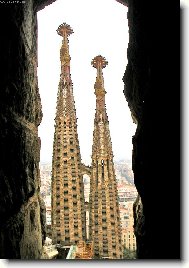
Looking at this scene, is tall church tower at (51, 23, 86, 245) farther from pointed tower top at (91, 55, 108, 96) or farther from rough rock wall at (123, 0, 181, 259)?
rough rock wall at (123, 0, 181, 259)

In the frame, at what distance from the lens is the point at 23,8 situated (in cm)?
171

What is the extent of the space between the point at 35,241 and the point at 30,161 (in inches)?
16.5

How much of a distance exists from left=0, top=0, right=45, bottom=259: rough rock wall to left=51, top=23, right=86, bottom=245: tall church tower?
2501cm

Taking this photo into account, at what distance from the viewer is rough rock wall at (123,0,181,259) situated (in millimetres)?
1394

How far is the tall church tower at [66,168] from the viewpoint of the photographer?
26.5 metres

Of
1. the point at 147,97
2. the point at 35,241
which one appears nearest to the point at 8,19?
the point at 147,97

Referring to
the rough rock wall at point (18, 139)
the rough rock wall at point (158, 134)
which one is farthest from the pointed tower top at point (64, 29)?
the rough rock wall at point (158, 134)

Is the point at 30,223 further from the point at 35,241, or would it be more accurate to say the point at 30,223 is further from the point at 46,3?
the point at 46,3

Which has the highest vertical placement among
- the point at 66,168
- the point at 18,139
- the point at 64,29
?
the point at 64,29

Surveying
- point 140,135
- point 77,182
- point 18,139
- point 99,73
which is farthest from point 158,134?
point 99,73

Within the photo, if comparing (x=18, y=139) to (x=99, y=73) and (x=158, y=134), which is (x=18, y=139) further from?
(x=99, y=73)

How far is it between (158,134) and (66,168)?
86.1 ft

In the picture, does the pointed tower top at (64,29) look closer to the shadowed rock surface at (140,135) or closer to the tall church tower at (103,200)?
the tall church tower at (103,200)

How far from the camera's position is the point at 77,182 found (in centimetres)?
2727
